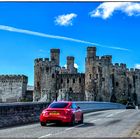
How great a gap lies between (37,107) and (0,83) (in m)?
97.4

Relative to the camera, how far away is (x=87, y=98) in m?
105

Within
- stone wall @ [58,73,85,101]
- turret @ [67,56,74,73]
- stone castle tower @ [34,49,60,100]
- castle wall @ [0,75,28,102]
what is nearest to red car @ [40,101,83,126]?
stone castle tower @ [34,49,60,100]

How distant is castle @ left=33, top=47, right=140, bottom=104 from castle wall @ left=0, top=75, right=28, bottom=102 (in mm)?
10828

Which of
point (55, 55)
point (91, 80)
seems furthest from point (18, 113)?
point (55, 55)

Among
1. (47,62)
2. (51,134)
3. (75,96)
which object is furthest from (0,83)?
(51,134)

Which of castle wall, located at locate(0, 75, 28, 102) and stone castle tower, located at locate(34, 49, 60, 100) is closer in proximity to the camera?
stone castle tower, located at locate(34, 49, 60, 100)

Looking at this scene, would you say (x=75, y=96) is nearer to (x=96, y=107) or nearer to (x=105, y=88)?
(x=105, y=88)

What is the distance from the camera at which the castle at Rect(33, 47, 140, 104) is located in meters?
109

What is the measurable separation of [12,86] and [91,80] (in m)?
25.1

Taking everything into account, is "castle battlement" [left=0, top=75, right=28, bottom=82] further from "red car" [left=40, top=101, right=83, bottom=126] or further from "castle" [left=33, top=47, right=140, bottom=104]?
"red car" [left=40, top=101, right=83, bottom=126]

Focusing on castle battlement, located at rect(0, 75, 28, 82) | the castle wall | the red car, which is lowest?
the red car

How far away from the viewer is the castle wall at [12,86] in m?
124

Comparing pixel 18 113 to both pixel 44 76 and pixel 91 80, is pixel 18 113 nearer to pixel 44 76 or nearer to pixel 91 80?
pixel 91 80

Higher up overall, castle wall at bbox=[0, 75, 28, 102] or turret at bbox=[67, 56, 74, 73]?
turret at bbox=[67, 56, 74, 73]
